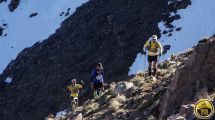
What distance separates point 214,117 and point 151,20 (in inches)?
1424

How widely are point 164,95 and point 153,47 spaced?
545 centimetres

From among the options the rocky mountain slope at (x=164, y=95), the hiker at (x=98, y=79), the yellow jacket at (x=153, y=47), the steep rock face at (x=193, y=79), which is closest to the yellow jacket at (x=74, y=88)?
the hiker at (x=98, y=79)

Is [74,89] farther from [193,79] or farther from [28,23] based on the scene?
[28,23]

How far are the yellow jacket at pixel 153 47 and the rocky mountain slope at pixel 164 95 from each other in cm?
81

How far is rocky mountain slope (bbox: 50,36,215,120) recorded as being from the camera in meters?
12.3

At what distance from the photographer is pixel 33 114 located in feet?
129

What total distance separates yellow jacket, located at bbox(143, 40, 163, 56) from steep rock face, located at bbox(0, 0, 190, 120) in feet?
64.4

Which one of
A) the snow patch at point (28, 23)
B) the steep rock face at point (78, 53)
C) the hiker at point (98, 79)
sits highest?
the snow patch at point (28, 23)

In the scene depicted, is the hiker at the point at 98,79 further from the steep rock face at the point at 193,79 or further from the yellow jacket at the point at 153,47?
the steep rock face at the point at 193,79

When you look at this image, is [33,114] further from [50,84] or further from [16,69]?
[16,69]

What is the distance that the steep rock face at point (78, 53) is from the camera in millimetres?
40844

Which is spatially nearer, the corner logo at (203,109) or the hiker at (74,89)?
the corner logo at (203,109)

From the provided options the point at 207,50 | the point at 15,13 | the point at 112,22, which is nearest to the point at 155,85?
the point at 207,50

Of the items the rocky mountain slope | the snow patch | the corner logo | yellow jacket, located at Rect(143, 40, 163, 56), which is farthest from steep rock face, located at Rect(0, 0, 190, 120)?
the corner logo
